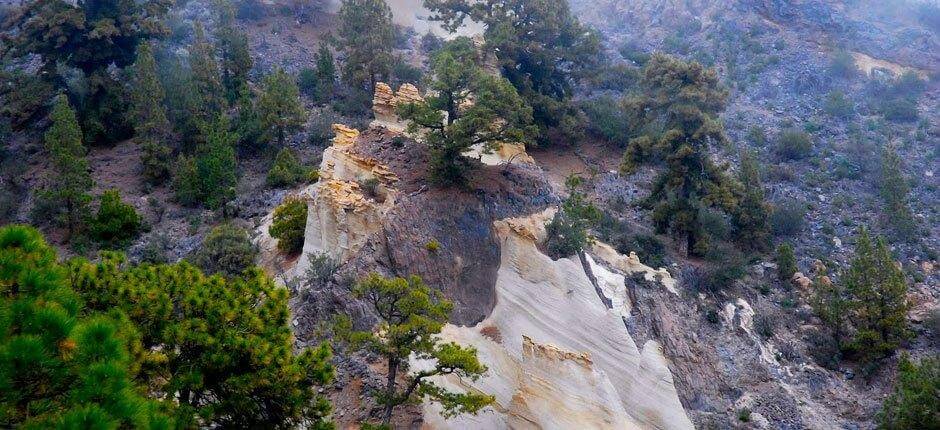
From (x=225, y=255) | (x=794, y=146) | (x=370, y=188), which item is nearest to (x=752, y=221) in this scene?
(x=794, y=146)

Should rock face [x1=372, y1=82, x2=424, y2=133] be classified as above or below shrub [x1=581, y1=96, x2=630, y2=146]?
above

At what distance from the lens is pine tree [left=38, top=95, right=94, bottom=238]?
23203mm

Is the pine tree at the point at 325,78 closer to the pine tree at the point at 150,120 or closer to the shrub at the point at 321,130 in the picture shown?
the shrub at the point at 321,130

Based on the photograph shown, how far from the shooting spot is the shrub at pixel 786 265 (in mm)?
24125

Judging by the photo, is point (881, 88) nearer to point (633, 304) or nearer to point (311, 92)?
point (633, 304)

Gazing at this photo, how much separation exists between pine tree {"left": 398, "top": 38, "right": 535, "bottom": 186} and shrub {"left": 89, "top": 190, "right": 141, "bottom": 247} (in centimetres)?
1022

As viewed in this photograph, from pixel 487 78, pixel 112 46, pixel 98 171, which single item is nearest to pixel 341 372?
pixel 487 78

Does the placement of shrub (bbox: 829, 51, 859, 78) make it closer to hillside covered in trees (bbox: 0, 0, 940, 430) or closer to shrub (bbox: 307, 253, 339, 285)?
hillside covered in trees (bbox: 0, 0, 940, 430)

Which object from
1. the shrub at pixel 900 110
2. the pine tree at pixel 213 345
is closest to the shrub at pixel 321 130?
the pine tree at pixel 213 345

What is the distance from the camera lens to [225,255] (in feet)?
65.2

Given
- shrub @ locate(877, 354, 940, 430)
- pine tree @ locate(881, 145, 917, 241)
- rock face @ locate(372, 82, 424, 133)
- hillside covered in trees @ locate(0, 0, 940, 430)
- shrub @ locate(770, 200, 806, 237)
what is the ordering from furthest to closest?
shrub @ locate(770, 200, 806, 237) < pine tree @ locate(881, 145, 917, 241) < rock face @ locate(372, 82, 424, 133) < shrub @ locate(877, 354, 940, 430) < hillside covered in trees @ locate(0, 0, 940, 430)

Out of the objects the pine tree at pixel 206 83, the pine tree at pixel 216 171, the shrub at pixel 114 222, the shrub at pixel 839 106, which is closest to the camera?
the shrub at pixel 114 222

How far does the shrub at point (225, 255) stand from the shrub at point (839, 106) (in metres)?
30.1

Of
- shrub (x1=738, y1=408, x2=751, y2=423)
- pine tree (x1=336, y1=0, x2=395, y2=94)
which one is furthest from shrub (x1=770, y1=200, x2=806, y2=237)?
pine tree (x1=336, y1=0, x2=395, y2=94)
